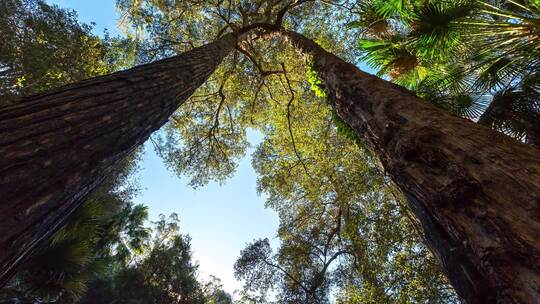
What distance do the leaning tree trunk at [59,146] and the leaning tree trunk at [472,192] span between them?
5.49 feet

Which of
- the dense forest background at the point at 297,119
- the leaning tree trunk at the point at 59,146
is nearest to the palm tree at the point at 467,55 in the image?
the dense forest background at the point at 297,119

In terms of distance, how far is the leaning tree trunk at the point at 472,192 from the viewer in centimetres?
108

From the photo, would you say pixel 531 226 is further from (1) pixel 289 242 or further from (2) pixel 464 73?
(1) pixel 289 242

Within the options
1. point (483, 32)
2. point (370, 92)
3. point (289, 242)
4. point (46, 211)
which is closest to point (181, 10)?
point (289, 242)

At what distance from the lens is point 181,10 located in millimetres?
12133

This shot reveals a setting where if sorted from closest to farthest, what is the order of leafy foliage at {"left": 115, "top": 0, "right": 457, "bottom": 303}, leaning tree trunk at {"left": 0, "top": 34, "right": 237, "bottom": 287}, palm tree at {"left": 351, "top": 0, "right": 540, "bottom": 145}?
leaning tree trunk at {"left": 0, "top": 34, "right": 237, "bottom": 287}, palm tree at {"left": 351, "top": 0, "right": 540, "bottom": 145}, leafy foliage at {"left": 115, "top": 0, "right": 457, "bottom": 303}

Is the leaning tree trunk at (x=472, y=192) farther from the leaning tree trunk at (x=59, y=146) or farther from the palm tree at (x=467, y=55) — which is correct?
the palm tree at (x=467, y=55)

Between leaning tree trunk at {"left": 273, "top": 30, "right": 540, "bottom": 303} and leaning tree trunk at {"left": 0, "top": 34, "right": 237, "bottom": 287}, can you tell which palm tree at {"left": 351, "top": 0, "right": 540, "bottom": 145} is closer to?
leaning tree trunk at {"left": 273, "top": 30, "right": 540, "bottom": 303}

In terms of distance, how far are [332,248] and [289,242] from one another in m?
2.00

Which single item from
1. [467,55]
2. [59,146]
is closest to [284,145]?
[467,55]

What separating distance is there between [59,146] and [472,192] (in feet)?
6.05

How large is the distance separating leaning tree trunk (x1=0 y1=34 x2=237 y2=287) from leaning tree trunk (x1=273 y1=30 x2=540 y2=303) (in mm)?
1673

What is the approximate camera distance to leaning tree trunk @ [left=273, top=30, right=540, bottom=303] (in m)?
1.08

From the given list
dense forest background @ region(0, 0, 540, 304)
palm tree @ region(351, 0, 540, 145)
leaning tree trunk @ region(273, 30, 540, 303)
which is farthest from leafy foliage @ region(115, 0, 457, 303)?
leaning tree trunk @ region(273, 30, 540, 303)
